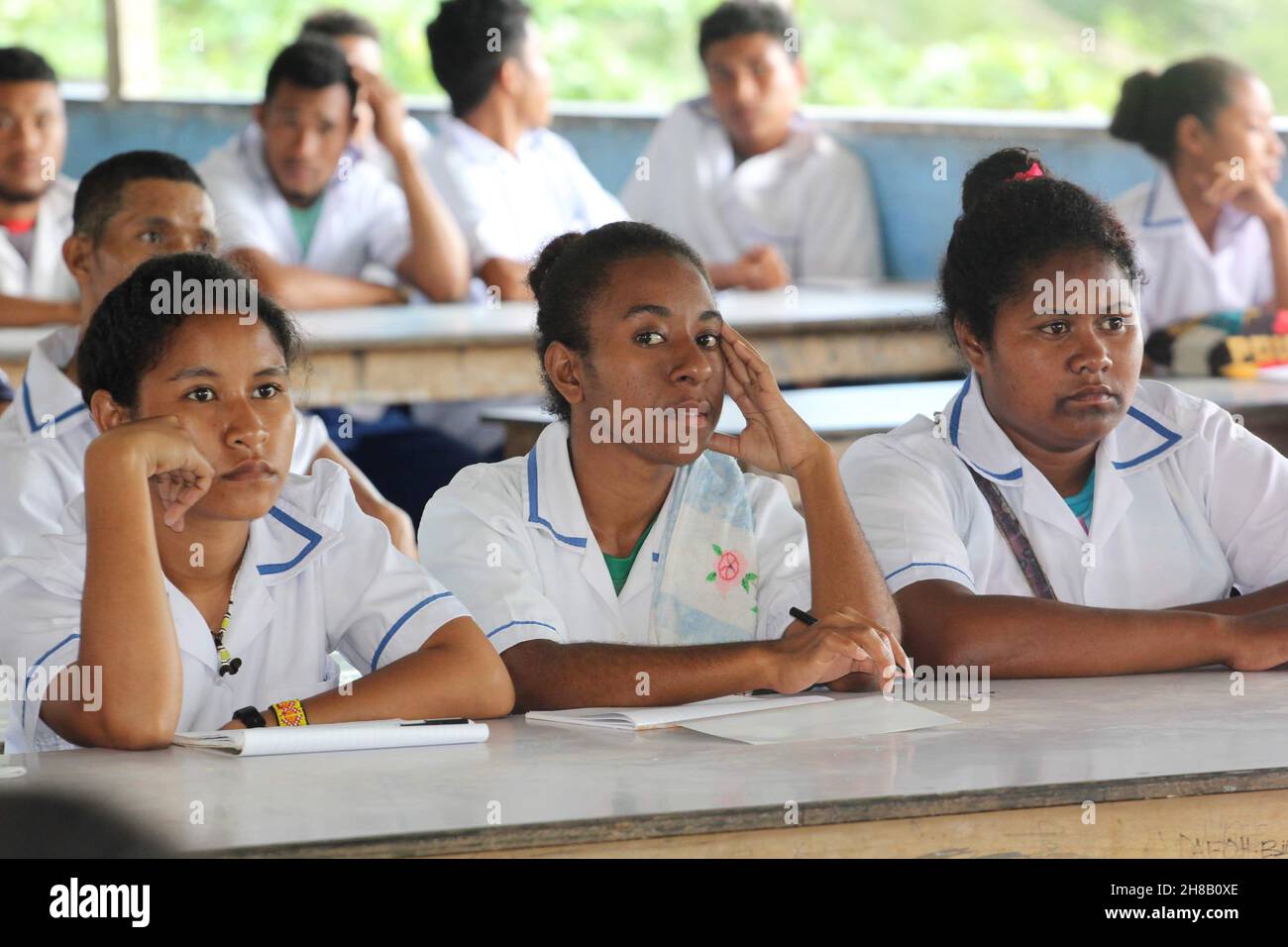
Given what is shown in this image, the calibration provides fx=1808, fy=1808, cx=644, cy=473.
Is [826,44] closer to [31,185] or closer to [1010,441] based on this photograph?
[31,185]

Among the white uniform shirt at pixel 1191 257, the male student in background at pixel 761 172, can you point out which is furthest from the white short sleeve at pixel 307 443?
the male student in background at pixel 761 172

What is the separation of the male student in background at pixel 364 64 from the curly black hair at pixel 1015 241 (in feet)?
8.81

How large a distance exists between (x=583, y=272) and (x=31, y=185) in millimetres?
2757

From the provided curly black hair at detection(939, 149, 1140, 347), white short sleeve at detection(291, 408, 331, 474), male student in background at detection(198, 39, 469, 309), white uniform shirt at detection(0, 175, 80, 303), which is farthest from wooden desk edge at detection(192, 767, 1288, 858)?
white uniform shirt at detection(0, 175, 80, 303)

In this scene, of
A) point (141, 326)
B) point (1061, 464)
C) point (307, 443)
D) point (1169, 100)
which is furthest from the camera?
point (1169, 100)

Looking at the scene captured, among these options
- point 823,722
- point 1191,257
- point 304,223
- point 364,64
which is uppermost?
point 364,64

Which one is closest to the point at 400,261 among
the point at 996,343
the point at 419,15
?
the point at 996,343

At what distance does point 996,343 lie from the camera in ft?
7.38

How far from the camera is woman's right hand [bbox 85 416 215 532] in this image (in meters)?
1.74

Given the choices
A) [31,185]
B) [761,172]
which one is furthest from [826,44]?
[31,185]

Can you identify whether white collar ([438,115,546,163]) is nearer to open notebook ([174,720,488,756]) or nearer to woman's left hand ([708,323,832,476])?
woman's left hand ([708,323,832,476])

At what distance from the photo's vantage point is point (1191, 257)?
421cm

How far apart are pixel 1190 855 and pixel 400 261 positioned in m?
3.52
